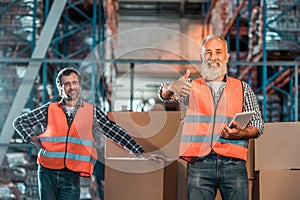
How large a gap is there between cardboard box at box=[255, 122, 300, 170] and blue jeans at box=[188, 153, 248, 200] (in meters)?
0.66

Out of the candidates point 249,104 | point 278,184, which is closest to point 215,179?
point 249,104

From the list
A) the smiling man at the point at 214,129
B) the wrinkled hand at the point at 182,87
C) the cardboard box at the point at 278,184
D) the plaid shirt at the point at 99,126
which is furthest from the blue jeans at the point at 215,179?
the plaid shirt at the point at 99,126

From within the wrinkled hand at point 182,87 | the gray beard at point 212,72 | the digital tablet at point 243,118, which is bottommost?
the digital tablet at point 243,118

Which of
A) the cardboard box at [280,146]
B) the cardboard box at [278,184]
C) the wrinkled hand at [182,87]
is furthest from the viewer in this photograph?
the cardboard box at [280,146]

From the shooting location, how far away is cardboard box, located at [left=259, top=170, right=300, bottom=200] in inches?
172

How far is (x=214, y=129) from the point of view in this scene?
387 cm

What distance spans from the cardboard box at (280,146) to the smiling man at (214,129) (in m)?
0.59

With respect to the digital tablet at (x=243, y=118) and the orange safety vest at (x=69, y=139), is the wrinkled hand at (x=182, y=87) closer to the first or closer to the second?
the digital tablet at (x=243, y=118)

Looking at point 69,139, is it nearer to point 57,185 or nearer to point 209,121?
point 57,185

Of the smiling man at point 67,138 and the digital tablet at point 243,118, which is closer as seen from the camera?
the digital tablet at point 243,118

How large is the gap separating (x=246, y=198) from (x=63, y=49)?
10501 mm

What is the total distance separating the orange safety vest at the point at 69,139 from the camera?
4.57 meters

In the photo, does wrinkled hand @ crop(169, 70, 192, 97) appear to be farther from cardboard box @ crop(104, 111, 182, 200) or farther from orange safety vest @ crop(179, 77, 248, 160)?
cardboard box @ crop(104, 111, 182, 200)

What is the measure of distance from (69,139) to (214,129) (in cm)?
119
